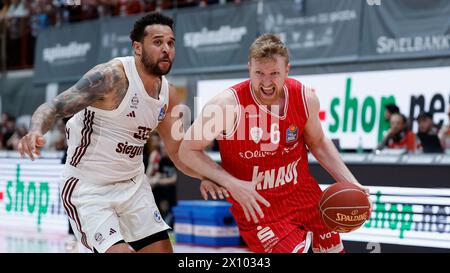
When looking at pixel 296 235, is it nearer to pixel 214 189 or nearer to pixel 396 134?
pixel 214 189

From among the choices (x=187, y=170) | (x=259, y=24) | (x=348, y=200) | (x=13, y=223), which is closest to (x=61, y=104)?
(x=187, y=170)

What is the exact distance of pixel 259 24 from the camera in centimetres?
1379

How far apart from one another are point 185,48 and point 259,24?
207 cm

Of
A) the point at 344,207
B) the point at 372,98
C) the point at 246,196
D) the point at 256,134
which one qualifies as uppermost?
the point at 256,134

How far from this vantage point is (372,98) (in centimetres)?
1202

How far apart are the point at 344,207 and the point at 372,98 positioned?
751 centimetres

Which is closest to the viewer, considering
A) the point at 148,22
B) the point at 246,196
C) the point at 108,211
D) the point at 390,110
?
the point at 246,196

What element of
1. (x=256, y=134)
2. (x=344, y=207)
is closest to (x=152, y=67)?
(x=256, y=134)

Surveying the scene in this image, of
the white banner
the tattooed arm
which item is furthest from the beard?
the white banner


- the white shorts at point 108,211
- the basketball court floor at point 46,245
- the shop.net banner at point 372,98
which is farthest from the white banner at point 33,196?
the white shorts at point 108,211

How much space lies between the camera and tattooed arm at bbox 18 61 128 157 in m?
4.53

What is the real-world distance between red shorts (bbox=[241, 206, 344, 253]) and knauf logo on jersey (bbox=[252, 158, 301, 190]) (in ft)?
0.83
